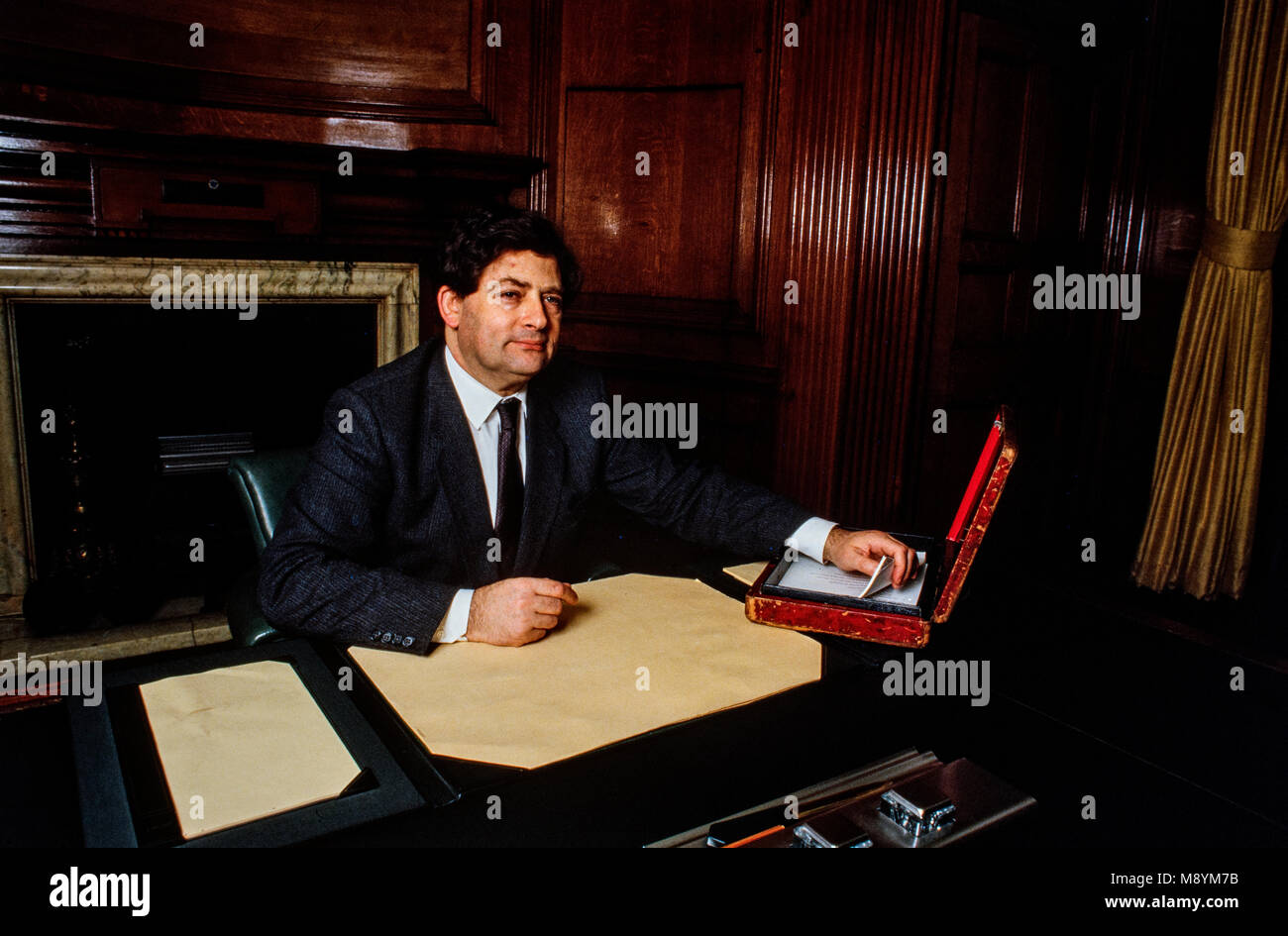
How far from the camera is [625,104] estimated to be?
2969 mm

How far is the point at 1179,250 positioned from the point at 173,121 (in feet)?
11.3

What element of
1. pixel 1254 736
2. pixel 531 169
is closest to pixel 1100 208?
pixel 531 169

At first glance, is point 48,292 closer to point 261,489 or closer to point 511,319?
point 261,489

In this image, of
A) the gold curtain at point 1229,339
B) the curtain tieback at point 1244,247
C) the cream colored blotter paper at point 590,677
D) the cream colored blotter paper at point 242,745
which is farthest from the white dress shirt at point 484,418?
the curtain tieback at point 1244,247

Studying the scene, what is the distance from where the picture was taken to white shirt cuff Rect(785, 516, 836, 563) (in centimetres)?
157

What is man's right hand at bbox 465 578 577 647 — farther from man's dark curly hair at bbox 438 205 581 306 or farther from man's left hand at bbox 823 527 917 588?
man's dark curly hair at bbox 438 205 581 306

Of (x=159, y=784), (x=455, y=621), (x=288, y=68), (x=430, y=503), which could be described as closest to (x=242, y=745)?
(x=159, y=784)

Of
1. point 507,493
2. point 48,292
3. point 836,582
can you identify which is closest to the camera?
point 836,582

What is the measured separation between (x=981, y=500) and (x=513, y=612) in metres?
0.63

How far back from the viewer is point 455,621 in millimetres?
1201

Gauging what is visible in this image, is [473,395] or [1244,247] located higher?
[1244,247]

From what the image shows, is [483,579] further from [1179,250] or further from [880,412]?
[1179,250]

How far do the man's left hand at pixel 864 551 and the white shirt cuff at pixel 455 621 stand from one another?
631 mm

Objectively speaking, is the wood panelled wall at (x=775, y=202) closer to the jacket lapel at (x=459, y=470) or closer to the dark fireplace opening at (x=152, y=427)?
the dark fireplace opening at (x=152, y=427)
